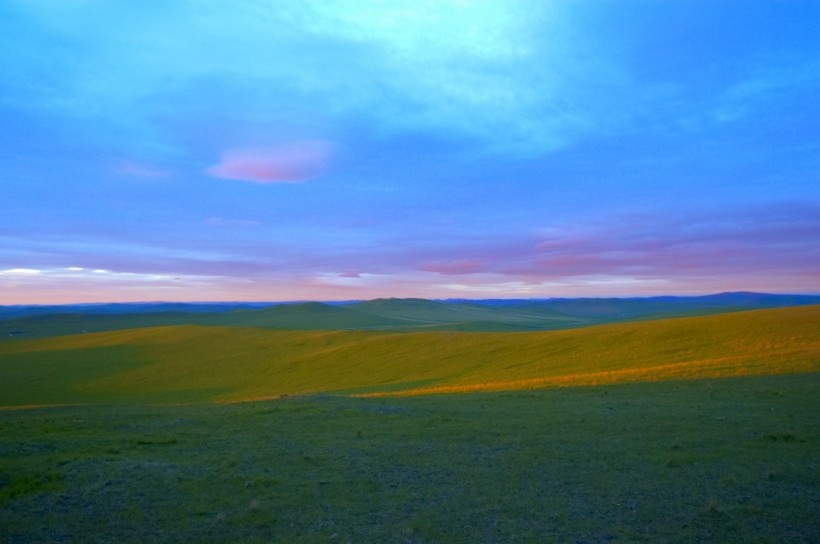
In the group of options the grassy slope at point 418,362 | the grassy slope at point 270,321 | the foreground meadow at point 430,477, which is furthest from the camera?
the grassy slope at point 270,321

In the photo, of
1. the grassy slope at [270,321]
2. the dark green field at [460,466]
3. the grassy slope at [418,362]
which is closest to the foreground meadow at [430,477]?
the dark green field at [460,466]

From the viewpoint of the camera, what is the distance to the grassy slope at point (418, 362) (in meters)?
32.7

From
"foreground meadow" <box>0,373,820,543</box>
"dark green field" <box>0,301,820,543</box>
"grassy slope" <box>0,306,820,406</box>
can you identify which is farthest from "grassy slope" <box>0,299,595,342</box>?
"foreground meadow" <box>0,373,820,543</box>

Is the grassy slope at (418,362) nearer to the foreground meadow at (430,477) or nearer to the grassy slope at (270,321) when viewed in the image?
the foreground meadow at (430,477)

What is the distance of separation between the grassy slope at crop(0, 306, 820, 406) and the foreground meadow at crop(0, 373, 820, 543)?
42.1 ft

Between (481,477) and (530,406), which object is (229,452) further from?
(530,406)

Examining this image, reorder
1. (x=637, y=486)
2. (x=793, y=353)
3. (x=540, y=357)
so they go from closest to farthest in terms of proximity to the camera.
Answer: (x=637, y=486)
(x=793, y=353)
(x=540, y=357)

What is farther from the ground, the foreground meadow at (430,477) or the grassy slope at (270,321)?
the foreground meadow at (430,477)

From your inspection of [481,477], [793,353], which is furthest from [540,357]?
[481,477]

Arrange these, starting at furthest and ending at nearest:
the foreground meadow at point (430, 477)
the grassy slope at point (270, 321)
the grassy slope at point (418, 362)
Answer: the grassy slope at point (270, 321) < the grassy slope at point (418, 362) < the foreground meadow at point (430, 477)

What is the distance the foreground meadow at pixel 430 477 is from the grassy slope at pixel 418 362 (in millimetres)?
12819

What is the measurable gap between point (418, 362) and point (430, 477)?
3845cm

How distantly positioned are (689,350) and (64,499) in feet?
147

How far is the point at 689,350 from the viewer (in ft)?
139
